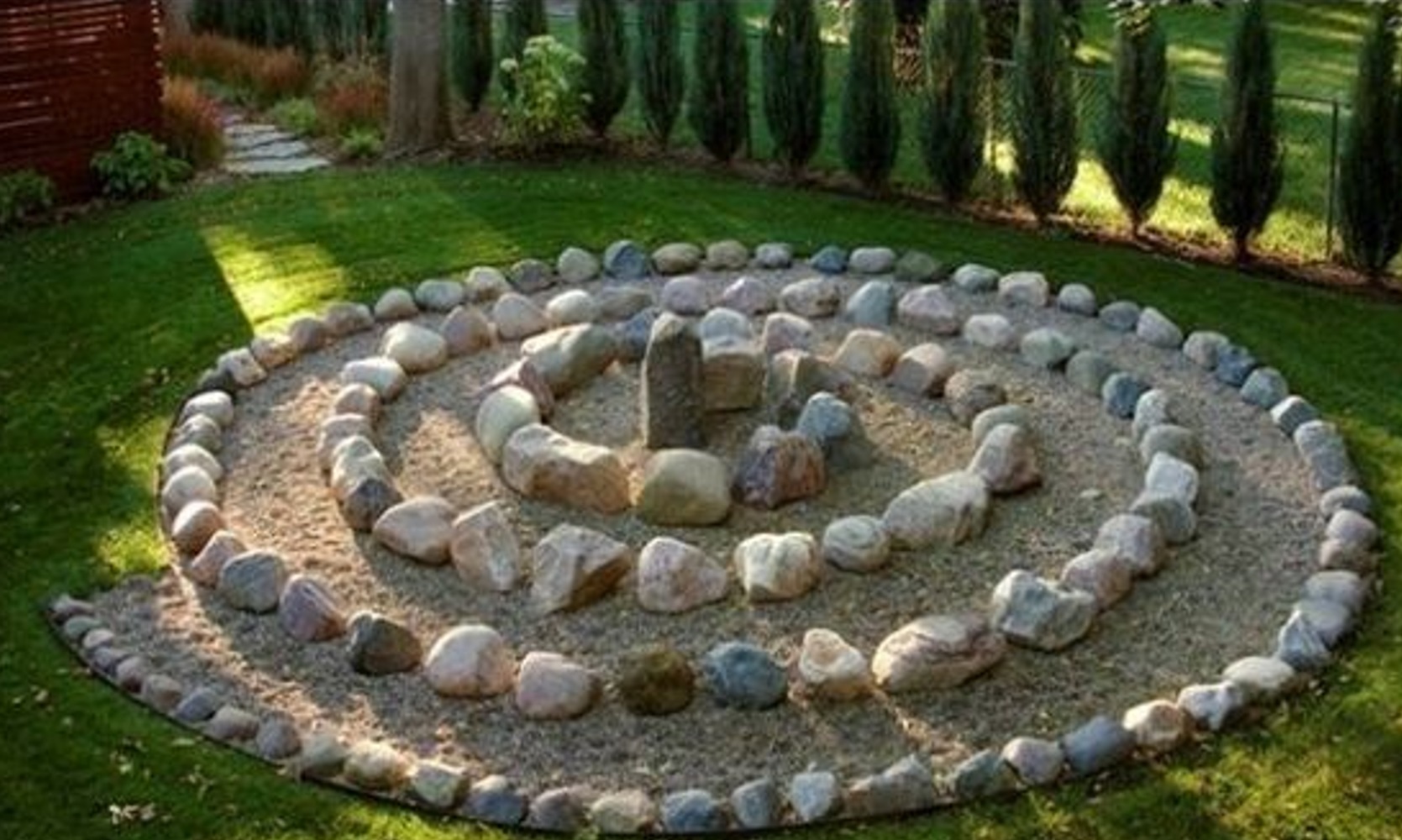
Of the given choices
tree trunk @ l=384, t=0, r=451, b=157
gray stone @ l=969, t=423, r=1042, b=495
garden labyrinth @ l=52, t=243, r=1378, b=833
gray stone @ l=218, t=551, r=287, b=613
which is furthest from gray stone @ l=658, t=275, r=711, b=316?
tree trunk @ l=384, t=0, r=451, b=157

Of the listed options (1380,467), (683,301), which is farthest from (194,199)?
(1380,467)

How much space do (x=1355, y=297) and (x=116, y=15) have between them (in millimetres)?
9330

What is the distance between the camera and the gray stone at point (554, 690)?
6.80m

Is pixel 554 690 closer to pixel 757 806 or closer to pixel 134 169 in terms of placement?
pixel 757 806

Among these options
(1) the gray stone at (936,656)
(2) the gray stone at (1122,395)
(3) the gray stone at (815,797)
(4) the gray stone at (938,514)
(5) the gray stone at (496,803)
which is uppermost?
(2) the gray stone at (1122,395)

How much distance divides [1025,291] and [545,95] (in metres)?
5.07

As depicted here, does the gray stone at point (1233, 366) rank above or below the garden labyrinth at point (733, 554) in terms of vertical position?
above

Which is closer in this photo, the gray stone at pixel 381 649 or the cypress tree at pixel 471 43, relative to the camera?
the gray stone at pixel 381 649

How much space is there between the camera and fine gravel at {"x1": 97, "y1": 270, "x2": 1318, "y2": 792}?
6.68 m

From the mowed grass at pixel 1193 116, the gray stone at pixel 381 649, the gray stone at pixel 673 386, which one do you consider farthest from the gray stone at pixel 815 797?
the mowed grass at pixel 1193 116

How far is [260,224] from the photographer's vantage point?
13141 millimetres

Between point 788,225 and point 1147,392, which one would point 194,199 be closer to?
point 788,225

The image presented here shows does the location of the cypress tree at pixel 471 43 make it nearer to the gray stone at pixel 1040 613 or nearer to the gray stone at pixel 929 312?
the gray stone at pixel 929 312

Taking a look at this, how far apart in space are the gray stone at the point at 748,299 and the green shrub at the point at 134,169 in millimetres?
5630
